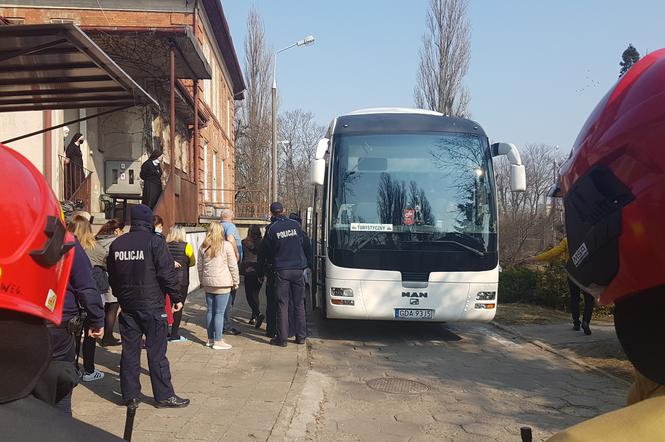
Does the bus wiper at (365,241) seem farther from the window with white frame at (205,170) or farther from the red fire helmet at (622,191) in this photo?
the window with white frame at (205,170)

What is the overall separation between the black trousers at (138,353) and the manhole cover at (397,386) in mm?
2247

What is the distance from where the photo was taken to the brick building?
42.8 feet

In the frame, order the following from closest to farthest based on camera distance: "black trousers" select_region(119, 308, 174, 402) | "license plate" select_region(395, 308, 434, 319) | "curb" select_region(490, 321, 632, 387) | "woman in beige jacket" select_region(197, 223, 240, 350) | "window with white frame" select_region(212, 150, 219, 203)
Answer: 1. "black trousers" select_region(119, 308, 174, 402)
2. "curb" select_region(490, 321, 632, 387)
3. "woman in beige jacket" select_region(197, 223, 240, 350)
4. "license plate" select_region(395, 308, 434, 319)
5. "window with white frame" select_region(212, 150, 219, 203)

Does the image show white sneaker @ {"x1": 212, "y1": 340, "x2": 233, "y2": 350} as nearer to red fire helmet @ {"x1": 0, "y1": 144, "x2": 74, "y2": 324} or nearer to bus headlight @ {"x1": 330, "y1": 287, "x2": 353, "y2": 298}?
bus headlight @ {"x1": 330, "y1": 287, "x2": 353, "y2": 298}

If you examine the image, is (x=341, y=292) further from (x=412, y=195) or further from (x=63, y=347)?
(x=63, y=347)

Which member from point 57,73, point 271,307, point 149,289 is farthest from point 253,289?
point 57,73

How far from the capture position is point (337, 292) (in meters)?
8.23

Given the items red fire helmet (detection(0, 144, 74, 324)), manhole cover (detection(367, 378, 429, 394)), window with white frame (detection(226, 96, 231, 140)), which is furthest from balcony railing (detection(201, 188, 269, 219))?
red fire helmet (detection(0, 144, 74, 324))

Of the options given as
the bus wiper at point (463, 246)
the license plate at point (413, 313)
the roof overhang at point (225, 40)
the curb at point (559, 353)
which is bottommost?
the curb at point (559, 353)

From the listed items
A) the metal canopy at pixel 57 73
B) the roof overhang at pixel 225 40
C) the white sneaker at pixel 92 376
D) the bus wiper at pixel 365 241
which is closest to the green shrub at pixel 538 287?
the bus wiper at pixel 365 241

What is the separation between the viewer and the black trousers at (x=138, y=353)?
5098mm

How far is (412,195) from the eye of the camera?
8445 millimetres

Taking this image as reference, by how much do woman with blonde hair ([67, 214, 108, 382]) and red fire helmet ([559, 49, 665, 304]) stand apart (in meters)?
5.34

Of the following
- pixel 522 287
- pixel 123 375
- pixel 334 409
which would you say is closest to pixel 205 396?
pixel 123 375
